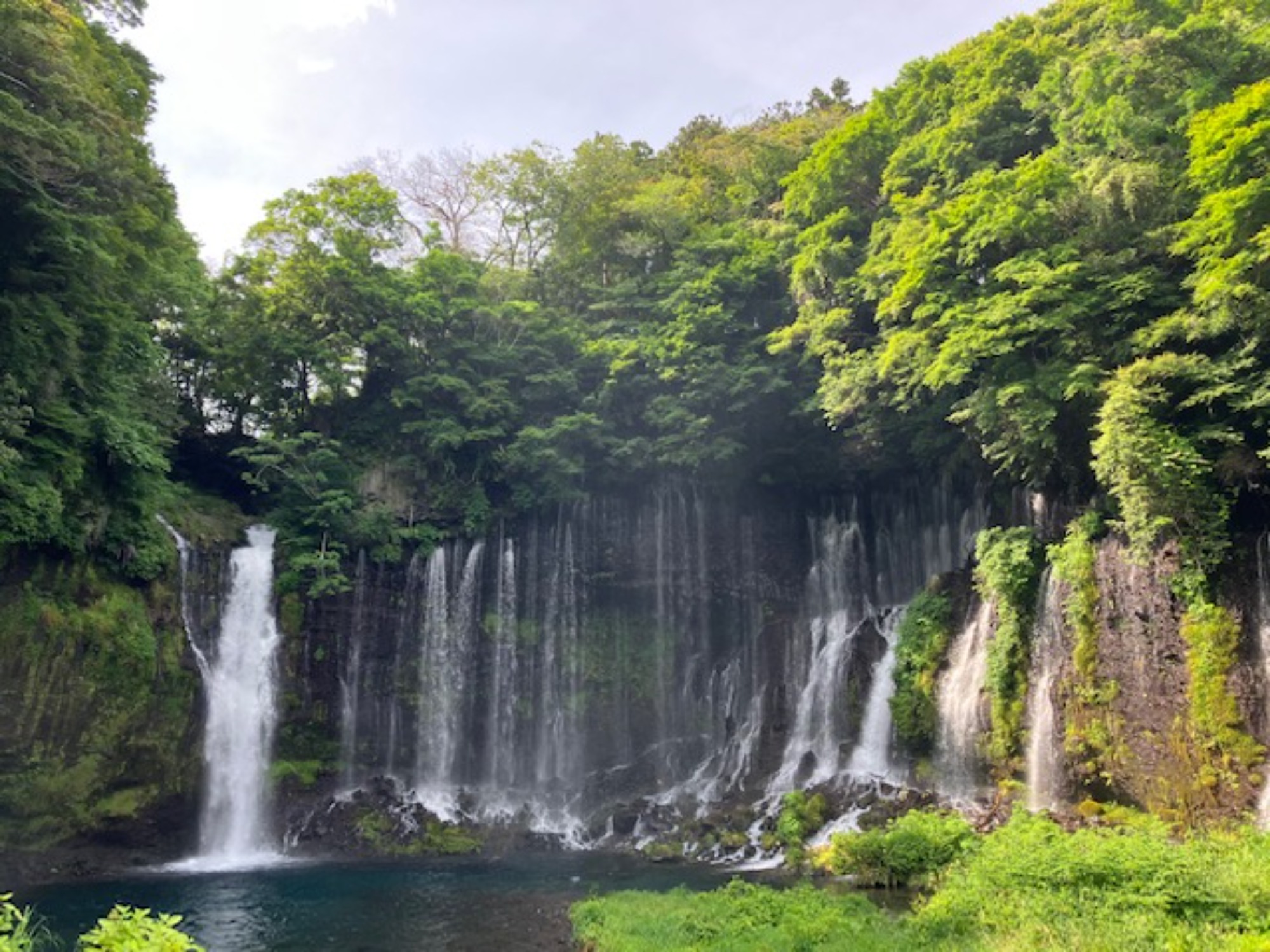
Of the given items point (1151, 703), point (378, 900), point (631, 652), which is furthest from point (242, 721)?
point (1151, 703)

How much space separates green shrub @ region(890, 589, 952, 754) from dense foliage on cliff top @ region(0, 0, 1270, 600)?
4.29 metres

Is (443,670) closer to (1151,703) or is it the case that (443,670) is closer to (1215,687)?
(1151,703)

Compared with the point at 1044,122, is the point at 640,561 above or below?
below

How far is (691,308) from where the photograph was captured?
29.7 m

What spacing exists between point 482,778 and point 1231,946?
2224cm

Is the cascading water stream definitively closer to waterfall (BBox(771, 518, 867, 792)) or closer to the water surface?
the water surface

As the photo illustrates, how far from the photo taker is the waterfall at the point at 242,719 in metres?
22.8

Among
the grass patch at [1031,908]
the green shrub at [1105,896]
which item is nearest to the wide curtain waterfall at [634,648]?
the grass patch at [1031,908]

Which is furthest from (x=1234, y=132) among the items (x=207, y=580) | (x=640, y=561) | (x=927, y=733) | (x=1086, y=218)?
(x=207, y=580)

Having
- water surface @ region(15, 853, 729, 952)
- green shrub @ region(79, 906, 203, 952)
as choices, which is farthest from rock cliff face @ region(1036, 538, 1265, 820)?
green shrub @ region(79, 906, 203, 952)

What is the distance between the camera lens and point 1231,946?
25.2 ft

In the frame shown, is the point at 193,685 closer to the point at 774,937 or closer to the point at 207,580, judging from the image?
the point at 207,580

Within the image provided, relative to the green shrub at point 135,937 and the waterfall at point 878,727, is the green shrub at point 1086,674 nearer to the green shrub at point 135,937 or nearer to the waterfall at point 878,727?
the waterfall at point 878,727

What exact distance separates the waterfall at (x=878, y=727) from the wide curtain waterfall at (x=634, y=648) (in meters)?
0.12
